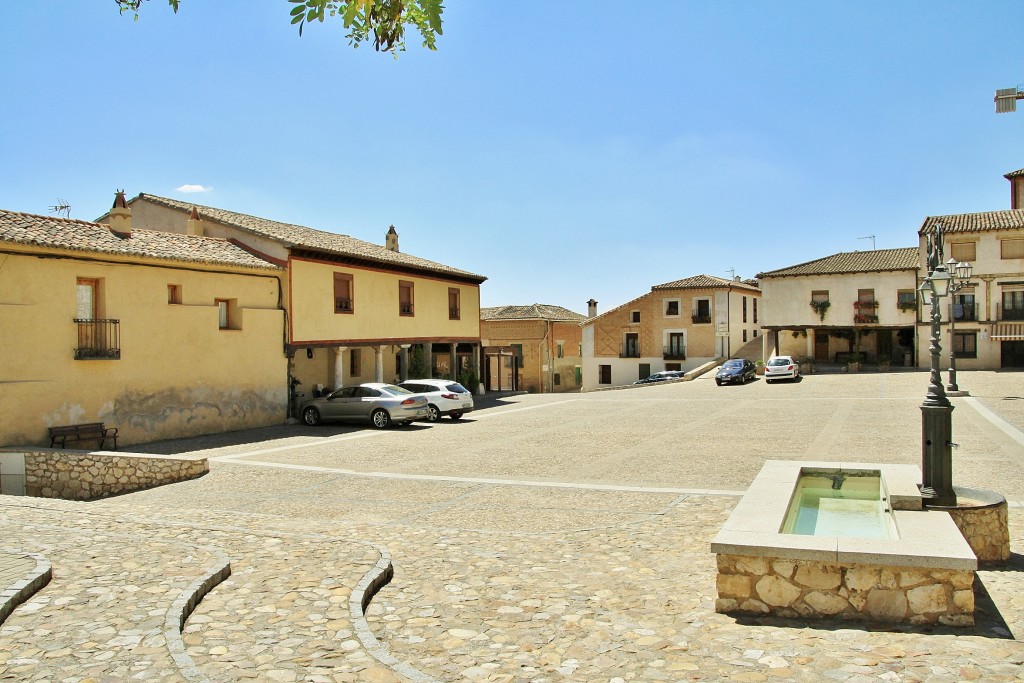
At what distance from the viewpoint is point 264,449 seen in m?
17.5

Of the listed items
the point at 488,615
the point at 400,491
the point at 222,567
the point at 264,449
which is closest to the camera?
the point at 488,615

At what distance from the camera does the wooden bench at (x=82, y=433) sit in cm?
1672

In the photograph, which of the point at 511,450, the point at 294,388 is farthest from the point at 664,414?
the point at 294,388

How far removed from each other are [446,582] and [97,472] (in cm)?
973

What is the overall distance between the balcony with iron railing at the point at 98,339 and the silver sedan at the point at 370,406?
6.22m

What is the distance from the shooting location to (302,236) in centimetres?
2556

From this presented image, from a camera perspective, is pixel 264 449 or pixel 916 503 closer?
pixel 916 503

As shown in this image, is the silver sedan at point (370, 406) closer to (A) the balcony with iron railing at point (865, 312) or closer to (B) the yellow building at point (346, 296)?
(B) the yellow building at point (346, 296)

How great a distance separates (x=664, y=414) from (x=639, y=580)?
17205mm

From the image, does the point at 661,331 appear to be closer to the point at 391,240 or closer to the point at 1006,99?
the point at 391,240

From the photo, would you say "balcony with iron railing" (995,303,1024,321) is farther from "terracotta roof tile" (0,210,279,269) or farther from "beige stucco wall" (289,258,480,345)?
"terracotta roof tile" (0,210,279,269)

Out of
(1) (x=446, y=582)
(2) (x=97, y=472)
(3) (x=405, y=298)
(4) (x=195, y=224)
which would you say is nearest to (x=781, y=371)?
Result: (3) (x=405, y=298)

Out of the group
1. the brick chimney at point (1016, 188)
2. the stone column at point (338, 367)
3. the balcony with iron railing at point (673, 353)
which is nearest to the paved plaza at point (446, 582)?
the stone column at point (338, 367)

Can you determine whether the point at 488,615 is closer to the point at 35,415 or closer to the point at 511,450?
the point at 511,450
